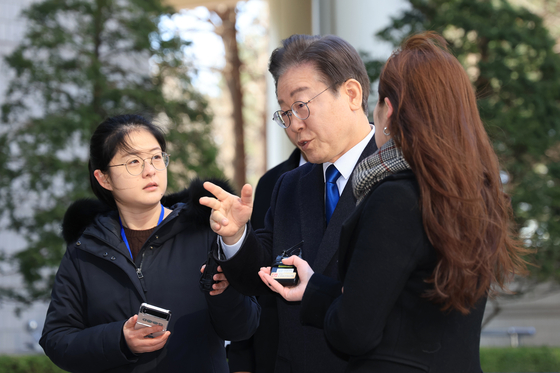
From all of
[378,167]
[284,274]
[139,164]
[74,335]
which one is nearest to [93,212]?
[139,164]

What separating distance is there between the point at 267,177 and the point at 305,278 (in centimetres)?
133

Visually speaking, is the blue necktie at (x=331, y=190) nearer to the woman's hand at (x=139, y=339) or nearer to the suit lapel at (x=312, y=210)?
the suit lapel at (x=312, y=210)

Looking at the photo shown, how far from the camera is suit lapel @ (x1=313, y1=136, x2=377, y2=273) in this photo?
179cm

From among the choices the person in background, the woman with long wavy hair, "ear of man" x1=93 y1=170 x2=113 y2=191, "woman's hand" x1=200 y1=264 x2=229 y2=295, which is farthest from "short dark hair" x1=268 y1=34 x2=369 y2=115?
"ear of man" x1=93 y1=170 x2=113 y2=191

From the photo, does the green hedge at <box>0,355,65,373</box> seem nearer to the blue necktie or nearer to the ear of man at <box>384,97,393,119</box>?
the blue necktie

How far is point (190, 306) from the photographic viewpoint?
228 centimetres

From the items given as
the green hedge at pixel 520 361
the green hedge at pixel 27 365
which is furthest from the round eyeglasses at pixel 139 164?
the green hedge at pixel 520 361

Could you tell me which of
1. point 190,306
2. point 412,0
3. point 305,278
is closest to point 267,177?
point 190,306

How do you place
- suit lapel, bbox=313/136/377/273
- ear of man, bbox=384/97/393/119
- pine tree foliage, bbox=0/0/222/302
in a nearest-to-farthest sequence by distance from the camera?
ear of man, bbox=384/97/393/119, suit lapel, bbox=313/136/377/273, pine tree foliage, bbox=0/0/222/302

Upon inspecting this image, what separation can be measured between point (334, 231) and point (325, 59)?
0.66m

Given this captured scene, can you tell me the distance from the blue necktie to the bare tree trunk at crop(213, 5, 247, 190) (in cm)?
1191

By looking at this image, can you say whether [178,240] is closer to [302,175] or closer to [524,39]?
[302,175]

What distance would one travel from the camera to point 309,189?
6.77ft

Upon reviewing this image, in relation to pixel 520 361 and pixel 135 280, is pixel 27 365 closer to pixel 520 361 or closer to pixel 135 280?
pixel 135 280
